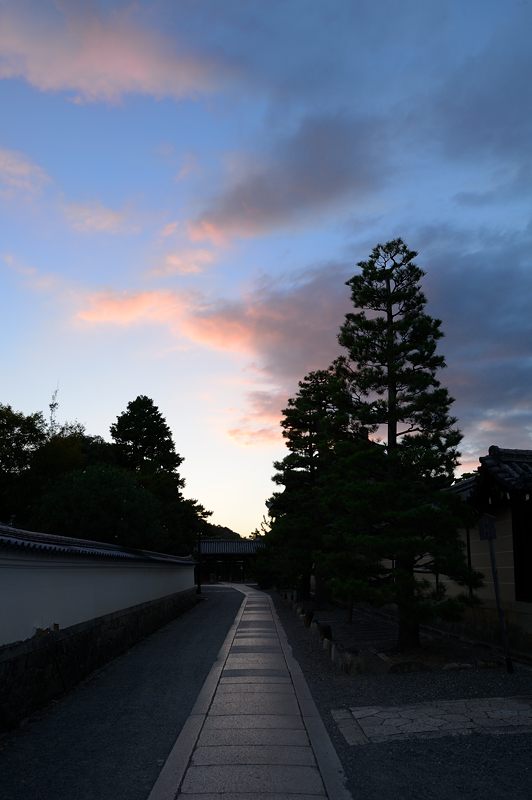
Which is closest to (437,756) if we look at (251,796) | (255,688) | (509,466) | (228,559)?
(251,796)

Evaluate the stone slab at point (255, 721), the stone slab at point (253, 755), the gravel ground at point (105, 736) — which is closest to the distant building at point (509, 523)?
the stone slab at point (255, 721)

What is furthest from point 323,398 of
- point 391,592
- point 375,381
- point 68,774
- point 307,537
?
point 68,774

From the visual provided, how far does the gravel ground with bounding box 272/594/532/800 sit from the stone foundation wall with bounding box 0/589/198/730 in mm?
4154

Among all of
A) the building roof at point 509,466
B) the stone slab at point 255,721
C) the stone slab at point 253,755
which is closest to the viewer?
the stone slab at point 253,755

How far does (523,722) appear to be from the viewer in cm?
782

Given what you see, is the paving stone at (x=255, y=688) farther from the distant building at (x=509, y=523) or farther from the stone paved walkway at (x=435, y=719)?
the distant building at (x=509, y=523)

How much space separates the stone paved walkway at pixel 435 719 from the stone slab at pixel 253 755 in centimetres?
83

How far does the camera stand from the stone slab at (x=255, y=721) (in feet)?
26.9

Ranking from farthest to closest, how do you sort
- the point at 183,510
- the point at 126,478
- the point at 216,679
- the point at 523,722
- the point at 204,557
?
the point at 204,557
the point at 183,510
the point at 126,478
the point at 216,679
the point at 523,722

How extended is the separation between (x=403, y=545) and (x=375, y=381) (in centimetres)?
368

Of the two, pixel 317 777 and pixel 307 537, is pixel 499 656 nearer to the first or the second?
pixel 317 777

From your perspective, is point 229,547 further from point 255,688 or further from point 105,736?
point 105,736

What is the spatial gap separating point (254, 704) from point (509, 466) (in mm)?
7044

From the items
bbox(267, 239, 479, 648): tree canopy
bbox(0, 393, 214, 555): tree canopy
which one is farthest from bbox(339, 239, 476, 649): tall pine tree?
bbox(0, 393, 214, 555): tree canopy
